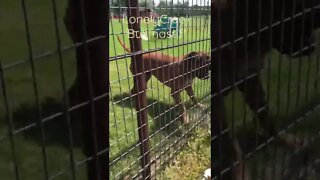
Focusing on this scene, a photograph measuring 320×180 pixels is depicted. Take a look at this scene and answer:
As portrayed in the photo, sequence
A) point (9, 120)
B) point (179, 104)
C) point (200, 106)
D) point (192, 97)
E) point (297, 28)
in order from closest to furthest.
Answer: point (9, 120), point (297, 28), point (179, 104), point (192, 97), point (200, 106)

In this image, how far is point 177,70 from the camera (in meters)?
3.35

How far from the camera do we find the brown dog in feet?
9.56

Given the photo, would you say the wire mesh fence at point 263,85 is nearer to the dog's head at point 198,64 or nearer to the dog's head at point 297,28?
the dog's head at point 297,28

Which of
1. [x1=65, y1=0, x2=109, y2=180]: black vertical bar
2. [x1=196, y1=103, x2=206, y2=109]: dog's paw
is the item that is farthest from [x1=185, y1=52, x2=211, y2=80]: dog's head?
[x1=65, y1=0, x2=109, y2=180]: black vertical bar

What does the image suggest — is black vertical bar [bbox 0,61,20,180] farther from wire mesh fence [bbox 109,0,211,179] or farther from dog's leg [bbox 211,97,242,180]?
wire mesh fence [bbox 109,0,211,179]

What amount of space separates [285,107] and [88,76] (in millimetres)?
518

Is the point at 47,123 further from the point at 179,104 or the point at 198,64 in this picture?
the point at 198,64

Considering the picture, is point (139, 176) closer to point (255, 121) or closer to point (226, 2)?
point (255, 121)

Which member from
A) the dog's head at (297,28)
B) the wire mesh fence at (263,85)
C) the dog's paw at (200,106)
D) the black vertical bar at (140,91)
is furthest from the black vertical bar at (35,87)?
the dog's paw at (200,106)

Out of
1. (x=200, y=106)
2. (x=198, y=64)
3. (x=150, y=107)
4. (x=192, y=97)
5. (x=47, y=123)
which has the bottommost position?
(x=200, y=106)

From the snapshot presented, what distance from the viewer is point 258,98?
97cm

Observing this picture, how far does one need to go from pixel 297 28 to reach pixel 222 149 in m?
0.32

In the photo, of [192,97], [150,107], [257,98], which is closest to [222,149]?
[257,98]

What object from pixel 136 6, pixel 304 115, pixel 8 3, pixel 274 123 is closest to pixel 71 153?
pixel 8 3
